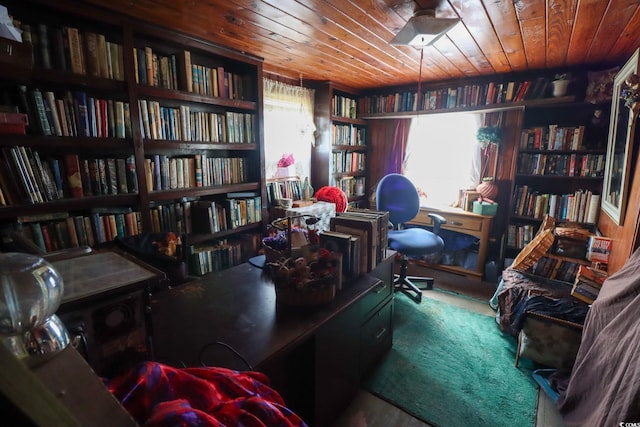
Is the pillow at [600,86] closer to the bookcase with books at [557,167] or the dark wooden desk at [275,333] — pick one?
the bookcase with books at [557,167]

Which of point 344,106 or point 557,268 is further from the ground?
point 344,106

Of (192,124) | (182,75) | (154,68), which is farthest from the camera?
(192,124)

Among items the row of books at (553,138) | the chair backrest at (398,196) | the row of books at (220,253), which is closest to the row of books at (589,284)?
the chair backrest at (398,196)

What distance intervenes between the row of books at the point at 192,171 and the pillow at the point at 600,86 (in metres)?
3.17

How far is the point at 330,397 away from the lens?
1.39 metres

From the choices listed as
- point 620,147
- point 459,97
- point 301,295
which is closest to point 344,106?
point 459,97

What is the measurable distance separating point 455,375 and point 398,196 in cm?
164

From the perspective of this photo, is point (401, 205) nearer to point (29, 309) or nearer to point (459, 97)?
point (459, 97)

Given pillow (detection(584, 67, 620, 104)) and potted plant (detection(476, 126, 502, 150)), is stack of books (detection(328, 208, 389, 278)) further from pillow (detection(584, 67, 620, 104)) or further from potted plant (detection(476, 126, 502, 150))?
pillow (detection(584, 67, 620, 104))

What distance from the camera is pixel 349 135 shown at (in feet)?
13.1

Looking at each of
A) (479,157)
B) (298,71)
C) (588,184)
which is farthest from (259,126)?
(588,184)

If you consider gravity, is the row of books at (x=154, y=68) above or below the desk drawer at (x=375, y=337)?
above

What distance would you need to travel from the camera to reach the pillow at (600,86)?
262cm

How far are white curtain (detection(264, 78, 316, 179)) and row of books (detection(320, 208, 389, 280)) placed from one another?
1.74m
